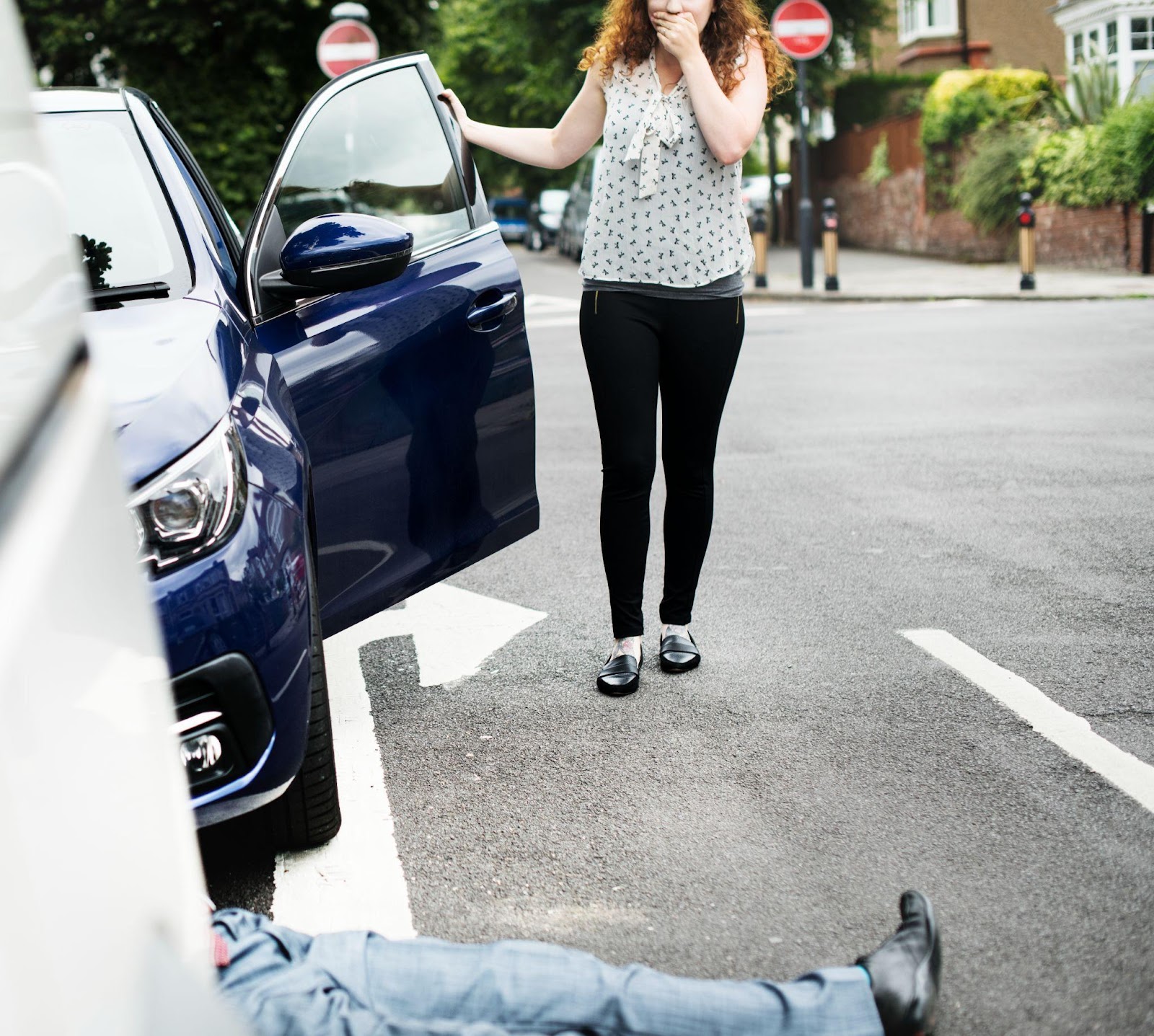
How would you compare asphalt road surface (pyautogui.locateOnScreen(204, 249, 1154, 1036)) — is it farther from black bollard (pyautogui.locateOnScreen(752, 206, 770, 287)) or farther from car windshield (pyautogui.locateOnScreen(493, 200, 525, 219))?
car windshield (pyautogui.locateOnScreen(493, 200, 525, 219))

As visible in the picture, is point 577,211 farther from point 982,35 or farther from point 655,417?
point 655,417

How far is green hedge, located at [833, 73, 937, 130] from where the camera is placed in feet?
108

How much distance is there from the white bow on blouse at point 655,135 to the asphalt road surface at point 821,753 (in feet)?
1.50

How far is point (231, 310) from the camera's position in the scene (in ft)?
10.6

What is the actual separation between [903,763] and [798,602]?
1500mm

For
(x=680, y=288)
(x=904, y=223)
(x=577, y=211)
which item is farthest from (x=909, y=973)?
(x=577, y=211)

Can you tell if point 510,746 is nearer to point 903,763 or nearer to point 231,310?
point 903,763

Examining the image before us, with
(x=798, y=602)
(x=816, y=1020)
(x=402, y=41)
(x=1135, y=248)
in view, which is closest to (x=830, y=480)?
(x=798, y=602)

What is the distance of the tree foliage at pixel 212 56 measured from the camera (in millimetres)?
22719

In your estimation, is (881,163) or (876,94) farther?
(876,94)

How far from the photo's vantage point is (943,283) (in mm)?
19359

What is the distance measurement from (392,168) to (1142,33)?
2996 cm

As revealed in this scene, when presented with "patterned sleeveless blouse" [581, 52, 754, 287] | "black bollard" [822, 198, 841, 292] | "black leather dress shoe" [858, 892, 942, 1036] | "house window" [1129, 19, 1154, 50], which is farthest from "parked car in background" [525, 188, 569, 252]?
"black leather dress shoe" [858, 892, 942, 1036]

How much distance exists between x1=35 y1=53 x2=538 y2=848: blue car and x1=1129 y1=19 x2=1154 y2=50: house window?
2968 centimetres
